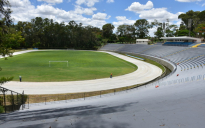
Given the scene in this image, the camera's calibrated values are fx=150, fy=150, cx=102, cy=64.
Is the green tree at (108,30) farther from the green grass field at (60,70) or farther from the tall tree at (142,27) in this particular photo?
the green grass field at (60,70)

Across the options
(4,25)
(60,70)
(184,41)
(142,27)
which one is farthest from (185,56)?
(142,27)

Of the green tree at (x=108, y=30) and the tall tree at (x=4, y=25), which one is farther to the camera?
the green tree at (x=108, y=30)

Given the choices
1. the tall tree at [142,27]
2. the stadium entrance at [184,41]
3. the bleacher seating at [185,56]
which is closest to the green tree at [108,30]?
the tall tree at [142,27]

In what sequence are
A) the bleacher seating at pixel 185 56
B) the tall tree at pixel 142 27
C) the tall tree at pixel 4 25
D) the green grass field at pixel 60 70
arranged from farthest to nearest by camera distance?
the tall tree at pixel 142 27 → the bleacher seating at pixel 185 56 → the green grass field at pixel 60 70 → the tall tree at pixel 4 25

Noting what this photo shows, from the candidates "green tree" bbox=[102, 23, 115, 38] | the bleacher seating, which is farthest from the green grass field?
"green tree" bbox=[102, 23, 115, 38]

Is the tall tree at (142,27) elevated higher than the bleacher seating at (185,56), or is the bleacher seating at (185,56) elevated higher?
the tall tree at (142,27)

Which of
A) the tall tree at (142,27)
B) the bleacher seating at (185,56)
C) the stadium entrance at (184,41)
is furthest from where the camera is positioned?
the tall tree at (142,27)

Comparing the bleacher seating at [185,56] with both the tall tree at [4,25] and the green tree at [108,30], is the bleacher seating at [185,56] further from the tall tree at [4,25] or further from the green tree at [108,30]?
the green tree at [108,30]

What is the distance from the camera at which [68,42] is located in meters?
103

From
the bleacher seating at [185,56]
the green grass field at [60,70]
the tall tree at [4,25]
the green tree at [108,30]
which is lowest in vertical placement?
the green grass field at [60,70]

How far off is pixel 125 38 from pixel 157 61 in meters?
70.0

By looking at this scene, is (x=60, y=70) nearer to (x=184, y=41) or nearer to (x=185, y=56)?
(x=185, y=56)

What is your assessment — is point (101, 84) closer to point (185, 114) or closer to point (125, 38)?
point (185, 114)

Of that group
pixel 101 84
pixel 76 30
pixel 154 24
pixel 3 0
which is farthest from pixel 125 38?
pixel 3 0
